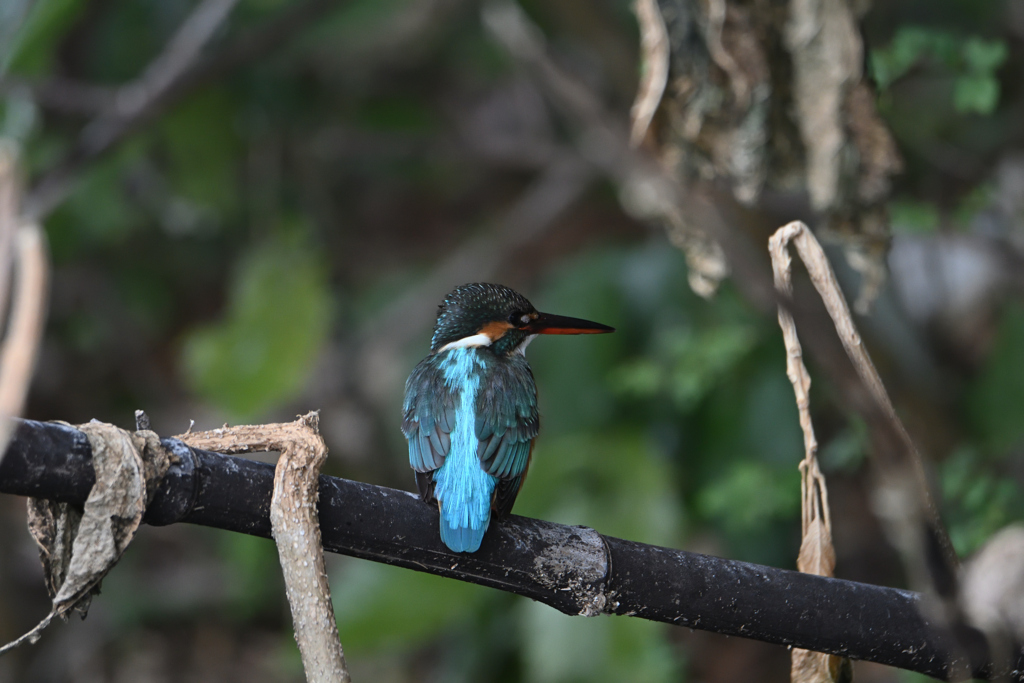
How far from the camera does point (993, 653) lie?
1177 mm

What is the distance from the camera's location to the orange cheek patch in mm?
2002

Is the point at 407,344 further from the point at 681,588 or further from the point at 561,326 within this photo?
the point at 681,588

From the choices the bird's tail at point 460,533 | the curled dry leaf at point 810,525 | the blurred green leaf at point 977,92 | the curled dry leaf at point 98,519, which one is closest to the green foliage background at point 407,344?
the blurred green leaf at point 977,92

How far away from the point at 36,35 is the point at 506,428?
2140 millimetres

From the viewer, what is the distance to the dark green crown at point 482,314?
2006 mm

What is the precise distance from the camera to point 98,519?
0.98 m

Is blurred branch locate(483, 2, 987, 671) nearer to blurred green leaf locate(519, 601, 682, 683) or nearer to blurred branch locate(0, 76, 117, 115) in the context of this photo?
blurred green leaf locate(519, 601, 682, 683)

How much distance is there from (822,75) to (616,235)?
3192mm

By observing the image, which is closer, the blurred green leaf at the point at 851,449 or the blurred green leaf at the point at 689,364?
the blurred green leaf at the point at 851,449

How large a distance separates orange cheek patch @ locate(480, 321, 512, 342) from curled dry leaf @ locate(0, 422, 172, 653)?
3.34ft

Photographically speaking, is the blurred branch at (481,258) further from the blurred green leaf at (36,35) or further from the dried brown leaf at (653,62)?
the dried brown leaf at (653,62)

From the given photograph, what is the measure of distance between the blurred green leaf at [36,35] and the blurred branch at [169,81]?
290mm

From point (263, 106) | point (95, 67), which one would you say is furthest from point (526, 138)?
point (95, 67)

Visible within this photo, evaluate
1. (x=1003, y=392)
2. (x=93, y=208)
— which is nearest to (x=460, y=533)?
(x=1003, y=392)
